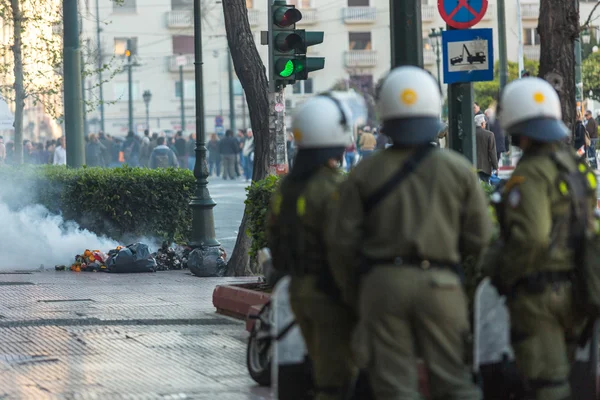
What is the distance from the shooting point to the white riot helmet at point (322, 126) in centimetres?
568

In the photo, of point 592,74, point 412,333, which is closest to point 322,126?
point 412,333

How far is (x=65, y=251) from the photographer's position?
1712 centimetres

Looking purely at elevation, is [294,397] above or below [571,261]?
below

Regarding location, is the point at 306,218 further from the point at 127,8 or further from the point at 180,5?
the point at 180,5

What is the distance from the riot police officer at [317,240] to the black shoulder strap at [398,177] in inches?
23.1

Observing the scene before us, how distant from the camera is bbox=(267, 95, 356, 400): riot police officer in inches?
219

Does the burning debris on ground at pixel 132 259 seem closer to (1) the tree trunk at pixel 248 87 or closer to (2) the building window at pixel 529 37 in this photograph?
(1) the tree trunk at pixel 248 87

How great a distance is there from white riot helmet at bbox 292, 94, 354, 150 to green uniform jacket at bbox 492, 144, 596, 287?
807 millimetres

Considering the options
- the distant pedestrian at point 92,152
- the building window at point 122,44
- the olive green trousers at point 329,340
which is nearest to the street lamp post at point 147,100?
the building window at point 122,44

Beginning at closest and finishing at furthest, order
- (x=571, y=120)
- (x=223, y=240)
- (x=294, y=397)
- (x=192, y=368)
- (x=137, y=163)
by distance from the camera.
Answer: (x=294, y=397)
(x=192, y=368)
(x=571, y=120)
(x=223, y=240)
(x=137, y=163)

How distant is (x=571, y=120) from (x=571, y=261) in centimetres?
554

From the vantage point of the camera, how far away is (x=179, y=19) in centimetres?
7875


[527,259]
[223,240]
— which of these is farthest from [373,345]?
[223,240]

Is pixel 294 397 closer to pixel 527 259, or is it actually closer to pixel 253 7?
pixel 527 259
